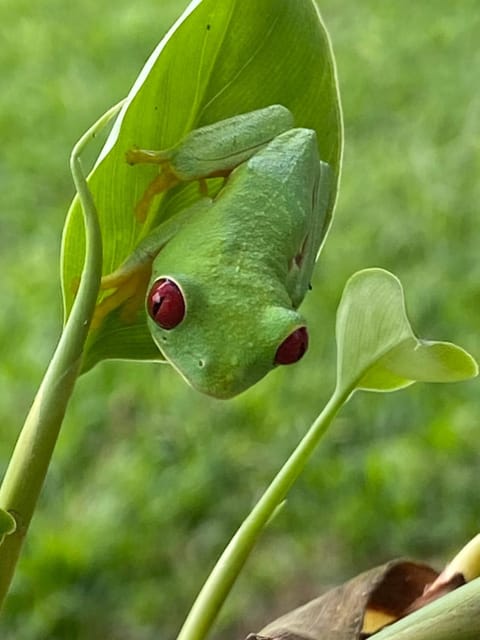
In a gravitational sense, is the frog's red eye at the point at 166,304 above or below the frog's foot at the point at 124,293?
above

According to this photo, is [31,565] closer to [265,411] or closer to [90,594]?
[90,594]

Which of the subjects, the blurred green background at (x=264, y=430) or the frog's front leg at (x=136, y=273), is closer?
the frog's front leg at (x=136, y=273)

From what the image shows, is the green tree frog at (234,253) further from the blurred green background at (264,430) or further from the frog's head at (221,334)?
the blurred green background at (264,430)

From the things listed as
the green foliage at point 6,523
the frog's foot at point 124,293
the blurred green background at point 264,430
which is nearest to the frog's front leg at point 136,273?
the frog's foot at point 124,293

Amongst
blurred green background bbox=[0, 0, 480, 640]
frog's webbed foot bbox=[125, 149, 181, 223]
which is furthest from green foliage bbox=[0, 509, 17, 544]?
blurred green background bbox=[0, 0, 480, 640]

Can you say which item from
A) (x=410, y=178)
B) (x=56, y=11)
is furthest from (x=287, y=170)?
(x=56, y=11)

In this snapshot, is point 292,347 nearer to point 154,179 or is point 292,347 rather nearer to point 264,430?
point 154,179

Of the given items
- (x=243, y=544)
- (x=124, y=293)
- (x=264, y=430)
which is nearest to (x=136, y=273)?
(x=124, y=293)

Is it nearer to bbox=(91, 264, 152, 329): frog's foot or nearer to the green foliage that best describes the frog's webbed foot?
bbox=(91, 264, 152, 329): frog's foot
